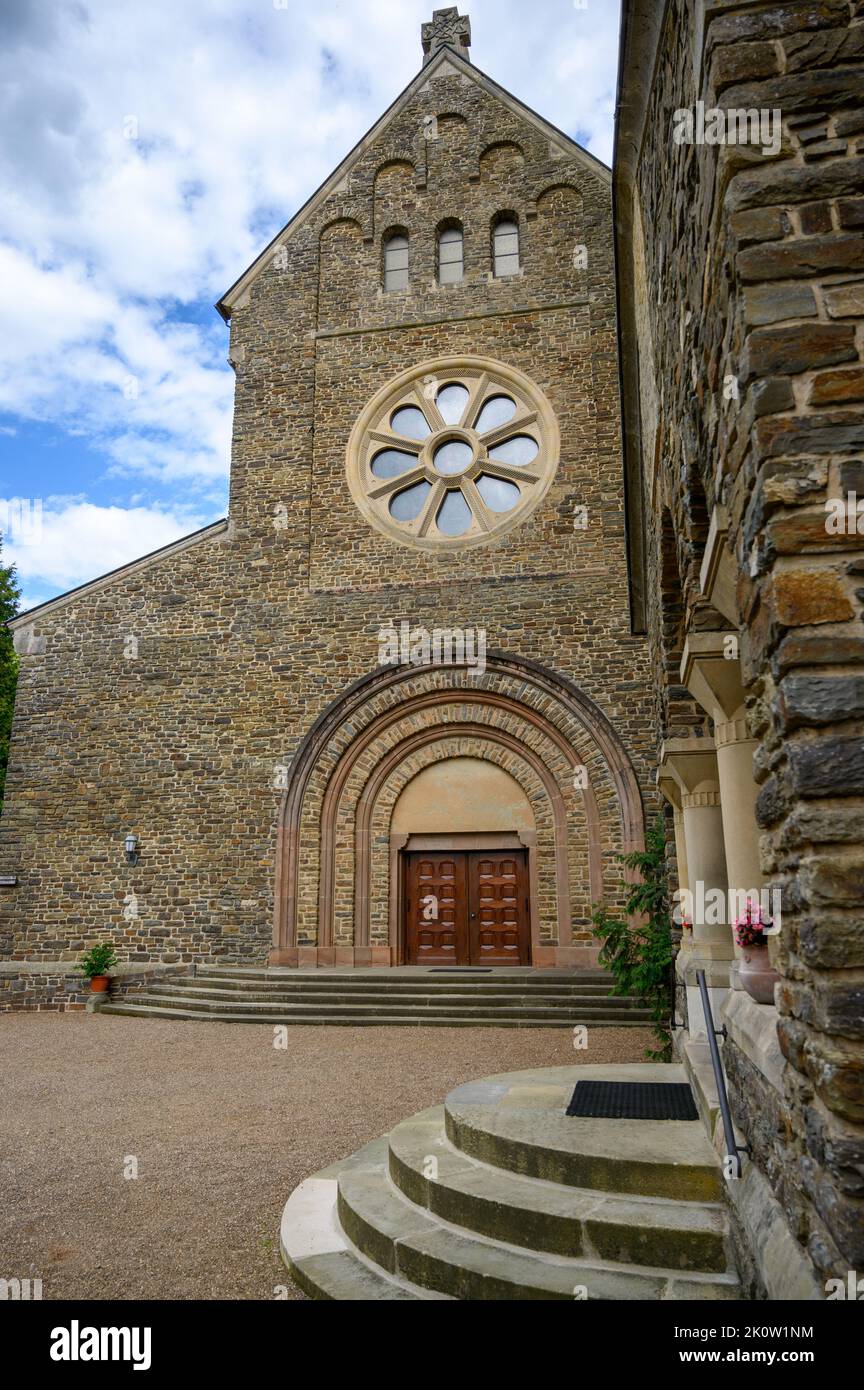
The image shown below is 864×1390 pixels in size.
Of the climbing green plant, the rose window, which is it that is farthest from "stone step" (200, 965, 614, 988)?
the rose window

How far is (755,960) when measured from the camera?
3496mm

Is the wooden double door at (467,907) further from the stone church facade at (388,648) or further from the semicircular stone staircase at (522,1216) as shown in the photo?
the semicircular stone staircase at (522,1216)

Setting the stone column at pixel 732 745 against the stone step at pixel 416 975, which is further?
the stone step at pixel 416 975

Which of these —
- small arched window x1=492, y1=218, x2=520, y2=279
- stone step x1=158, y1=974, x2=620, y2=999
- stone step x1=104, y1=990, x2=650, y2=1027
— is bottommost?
stone step x1=104, y1=990, x2=650, y2=1027

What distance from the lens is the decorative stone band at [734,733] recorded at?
13.2ft

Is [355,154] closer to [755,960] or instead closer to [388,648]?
[388,648]

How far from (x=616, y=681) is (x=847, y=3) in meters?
9.96

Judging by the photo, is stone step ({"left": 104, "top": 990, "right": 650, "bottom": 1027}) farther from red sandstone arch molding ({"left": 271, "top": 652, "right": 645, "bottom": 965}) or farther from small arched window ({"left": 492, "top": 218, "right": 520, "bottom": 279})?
small arched window ({"left": 492, "top": 218, "right": 520, "bottom": 279})

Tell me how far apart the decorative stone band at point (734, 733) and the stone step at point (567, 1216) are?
1.90 metres

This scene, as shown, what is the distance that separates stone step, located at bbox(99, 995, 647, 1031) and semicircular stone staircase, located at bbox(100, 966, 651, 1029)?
12 mm

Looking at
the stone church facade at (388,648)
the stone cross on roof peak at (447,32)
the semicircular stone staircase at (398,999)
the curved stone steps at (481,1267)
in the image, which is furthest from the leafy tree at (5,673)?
the curved stone steps at (481,1267)

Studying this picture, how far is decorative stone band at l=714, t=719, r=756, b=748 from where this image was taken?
402cm
